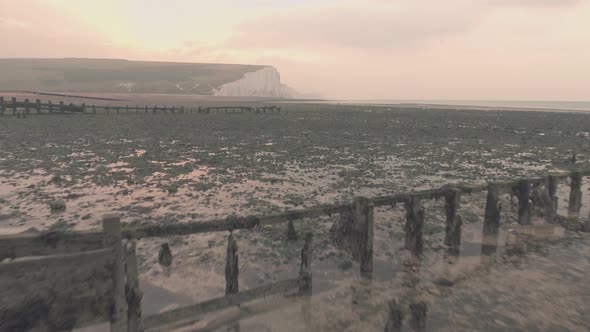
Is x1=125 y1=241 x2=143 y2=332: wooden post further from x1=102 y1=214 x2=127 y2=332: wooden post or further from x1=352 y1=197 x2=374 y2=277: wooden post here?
x1=352 y1=197 x2=374 y2=277: wooden post

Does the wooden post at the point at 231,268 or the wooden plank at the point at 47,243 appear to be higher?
the wooden plank at the point at 47,243

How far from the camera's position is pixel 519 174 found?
57.0 ft

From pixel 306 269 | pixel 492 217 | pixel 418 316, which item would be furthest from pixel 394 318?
pixel 492 217

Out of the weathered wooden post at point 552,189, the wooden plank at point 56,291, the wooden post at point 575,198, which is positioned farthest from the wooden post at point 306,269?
the wooden post at point 575,198

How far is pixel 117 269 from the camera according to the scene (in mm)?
4613

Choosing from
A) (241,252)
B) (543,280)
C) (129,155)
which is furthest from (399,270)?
(129,155)

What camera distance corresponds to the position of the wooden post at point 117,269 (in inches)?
178

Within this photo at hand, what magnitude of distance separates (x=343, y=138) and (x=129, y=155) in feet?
61.4

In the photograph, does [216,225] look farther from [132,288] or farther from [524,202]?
[524,202]

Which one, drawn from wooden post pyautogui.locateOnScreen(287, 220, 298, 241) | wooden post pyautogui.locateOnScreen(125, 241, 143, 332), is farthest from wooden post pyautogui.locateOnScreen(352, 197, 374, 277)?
wooden post pyautogui.locateOnScreen(125, 241, 143, 332)

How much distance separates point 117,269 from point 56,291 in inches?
28.1

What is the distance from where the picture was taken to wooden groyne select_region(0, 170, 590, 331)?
424 cm

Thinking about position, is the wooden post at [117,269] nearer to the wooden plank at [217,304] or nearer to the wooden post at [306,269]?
the wooden plank at [217,304]

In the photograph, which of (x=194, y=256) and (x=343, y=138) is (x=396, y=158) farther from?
(x=194, y=256)
